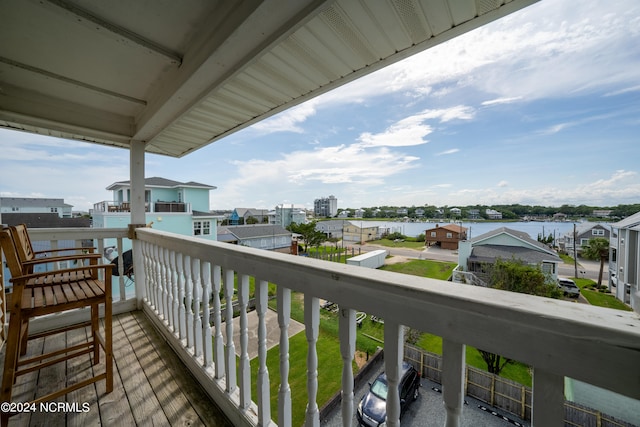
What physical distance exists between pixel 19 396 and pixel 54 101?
7.66 feet

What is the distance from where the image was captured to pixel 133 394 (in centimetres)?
152

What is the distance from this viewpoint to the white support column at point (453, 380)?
0.55 m

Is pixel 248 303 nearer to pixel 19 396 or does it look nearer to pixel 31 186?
pixel 19 396

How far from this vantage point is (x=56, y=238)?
2.50 meters

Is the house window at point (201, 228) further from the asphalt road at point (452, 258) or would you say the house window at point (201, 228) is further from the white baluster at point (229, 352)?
the asphalt road at point (452, 258)

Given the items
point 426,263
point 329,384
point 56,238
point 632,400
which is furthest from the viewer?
point 56,238

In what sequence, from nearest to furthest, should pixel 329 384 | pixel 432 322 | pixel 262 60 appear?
pixel 432 322, pixel 329 384, pixel 262 60

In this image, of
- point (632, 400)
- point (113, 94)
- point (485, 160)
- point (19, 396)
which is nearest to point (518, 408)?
point (632, 400)

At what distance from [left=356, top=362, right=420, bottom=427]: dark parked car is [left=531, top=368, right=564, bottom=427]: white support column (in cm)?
28

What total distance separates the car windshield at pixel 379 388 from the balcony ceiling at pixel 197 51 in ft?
4.47

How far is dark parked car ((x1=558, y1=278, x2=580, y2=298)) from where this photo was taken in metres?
0.89

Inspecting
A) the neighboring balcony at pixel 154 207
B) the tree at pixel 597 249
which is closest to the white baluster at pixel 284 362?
the tree at pixel 597 249

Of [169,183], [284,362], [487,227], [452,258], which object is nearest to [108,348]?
[284,362]

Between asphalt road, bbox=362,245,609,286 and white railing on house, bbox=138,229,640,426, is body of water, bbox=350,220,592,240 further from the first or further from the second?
white railing on house, bbox=138,229,640,426
